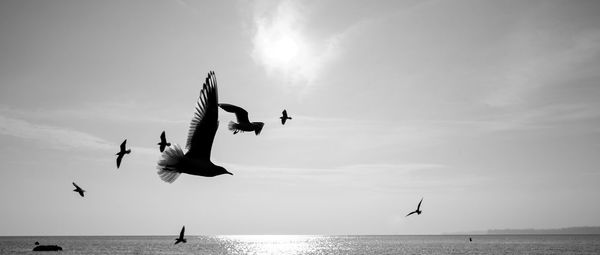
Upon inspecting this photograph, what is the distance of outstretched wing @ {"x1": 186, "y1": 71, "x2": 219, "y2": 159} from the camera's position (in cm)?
781

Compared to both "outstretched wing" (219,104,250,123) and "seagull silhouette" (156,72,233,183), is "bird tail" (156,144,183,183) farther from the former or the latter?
"outstretched wing" (219,104,250,123)

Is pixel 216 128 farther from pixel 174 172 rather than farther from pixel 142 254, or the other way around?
pixel 142 254

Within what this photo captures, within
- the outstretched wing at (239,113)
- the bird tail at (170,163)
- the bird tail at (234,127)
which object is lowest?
the bird tail at (170,163)

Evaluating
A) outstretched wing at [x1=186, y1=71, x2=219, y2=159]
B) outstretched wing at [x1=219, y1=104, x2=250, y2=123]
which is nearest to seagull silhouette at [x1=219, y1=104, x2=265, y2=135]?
outstretched wing at [x1=219, y1=104, x2=250, y2=123]

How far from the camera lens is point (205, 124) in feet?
25.9

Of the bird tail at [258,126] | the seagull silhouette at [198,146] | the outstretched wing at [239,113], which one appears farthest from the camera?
the bird tail at [258,126]

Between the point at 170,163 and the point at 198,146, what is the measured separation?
583mm

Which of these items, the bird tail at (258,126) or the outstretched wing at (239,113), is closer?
the outstretched wing at (239,113)

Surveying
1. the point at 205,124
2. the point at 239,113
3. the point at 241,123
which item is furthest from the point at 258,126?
the point at 205,124

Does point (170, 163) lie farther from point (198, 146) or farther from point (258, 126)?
point (258, 126)

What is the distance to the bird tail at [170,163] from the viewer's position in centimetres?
785

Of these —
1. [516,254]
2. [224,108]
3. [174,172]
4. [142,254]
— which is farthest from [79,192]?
[516,254]

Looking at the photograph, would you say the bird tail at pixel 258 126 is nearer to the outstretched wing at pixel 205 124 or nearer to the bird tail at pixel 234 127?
the bird tail at pixel 234 127

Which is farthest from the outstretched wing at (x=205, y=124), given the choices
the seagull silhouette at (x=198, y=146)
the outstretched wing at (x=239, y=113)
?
the outstretched wing at (x=239, y=113)
